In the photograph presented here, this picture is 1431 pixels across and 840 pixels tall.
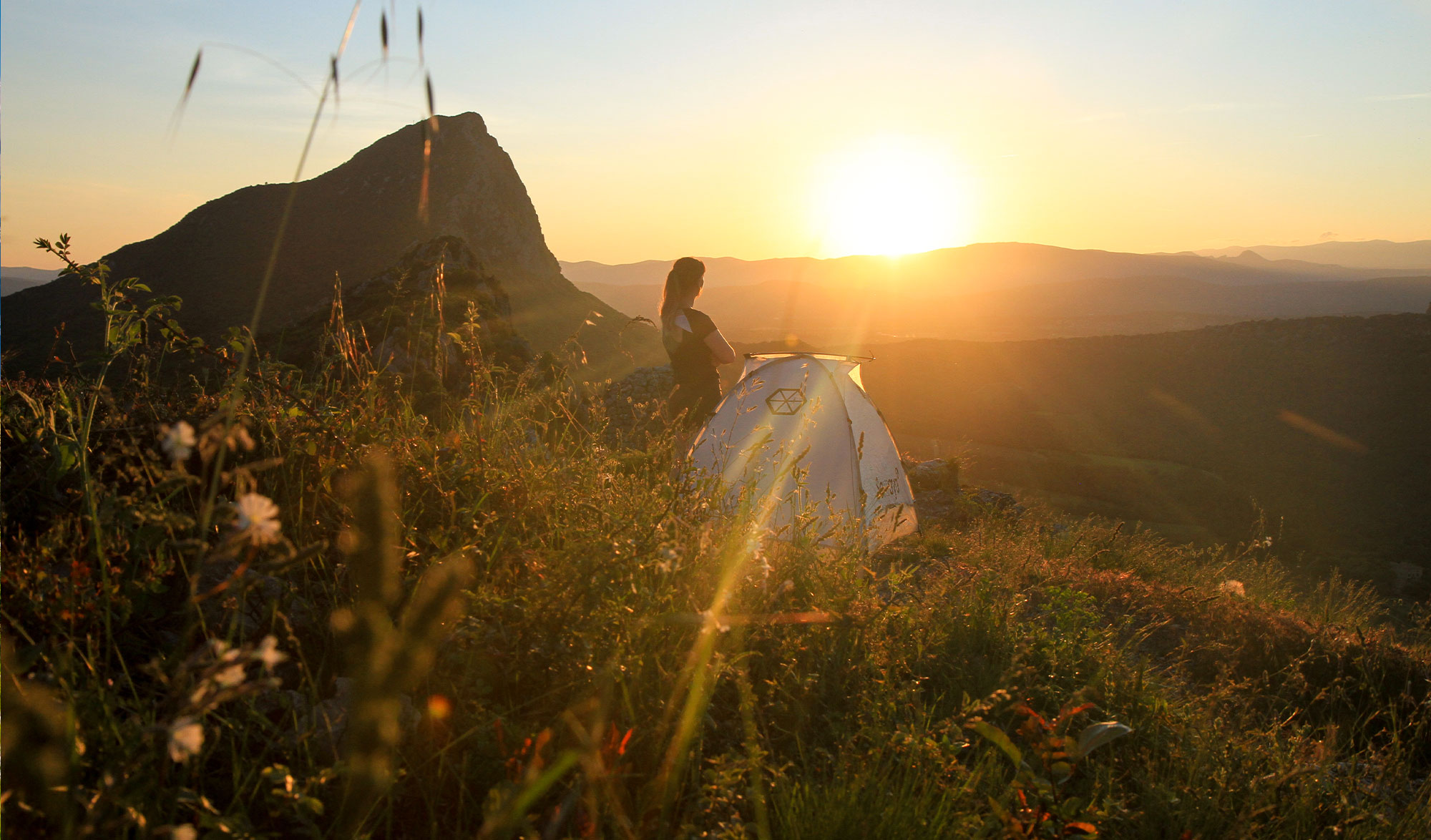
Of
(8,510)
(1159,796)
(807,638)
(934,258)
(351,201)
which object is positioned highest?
(934,258)

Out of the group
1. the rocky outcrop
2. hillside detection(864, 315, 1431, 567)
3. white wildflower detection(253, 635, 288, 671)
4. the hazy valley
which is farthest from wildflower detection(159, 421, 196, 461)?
hillside detection(864, 315, 1431, 567)

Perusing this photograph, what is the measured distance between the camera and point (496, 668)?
197 centimetres

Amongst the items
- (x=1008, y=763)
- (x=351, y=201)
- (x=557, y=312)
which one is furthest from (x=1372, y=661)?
(x=351, y=201)

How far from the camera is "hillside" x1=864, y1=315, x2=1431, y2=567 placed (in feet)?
48.9

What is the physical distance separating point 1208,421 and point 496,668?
25832mm

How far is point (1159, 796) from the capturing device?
85.8 inches

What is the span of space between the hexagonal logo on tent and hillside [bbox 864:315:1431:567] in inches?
372

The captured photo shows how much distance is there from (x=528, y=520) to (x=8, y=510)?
54.9 inches

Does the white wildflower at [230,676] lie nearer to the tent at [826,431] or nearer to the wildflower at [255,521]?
the wildflower at [255,521]

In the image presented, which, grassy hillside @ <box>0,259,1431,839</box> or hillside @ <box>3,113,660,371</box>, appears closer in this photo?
grassy hillside @ <box>0,259,1431,839</box>

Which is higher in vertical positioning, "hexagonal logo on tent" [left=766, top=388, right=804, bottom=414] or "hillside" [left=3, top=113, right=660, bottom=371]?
"hillside" [left=3, top=113, right=660, bottom=371]

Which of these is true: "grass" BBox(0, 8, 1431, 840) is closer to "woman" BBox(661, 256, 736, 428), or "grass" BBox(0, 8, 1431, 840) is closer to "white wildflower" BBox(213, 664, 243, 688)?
"white wildflower" BBox(213, 664, 243, 688)

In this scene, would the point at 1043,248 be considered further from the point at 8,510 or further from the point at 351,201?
the point at 8,510

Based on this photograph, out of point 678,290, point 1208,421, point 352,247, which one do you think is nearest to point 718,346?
point 678,290
